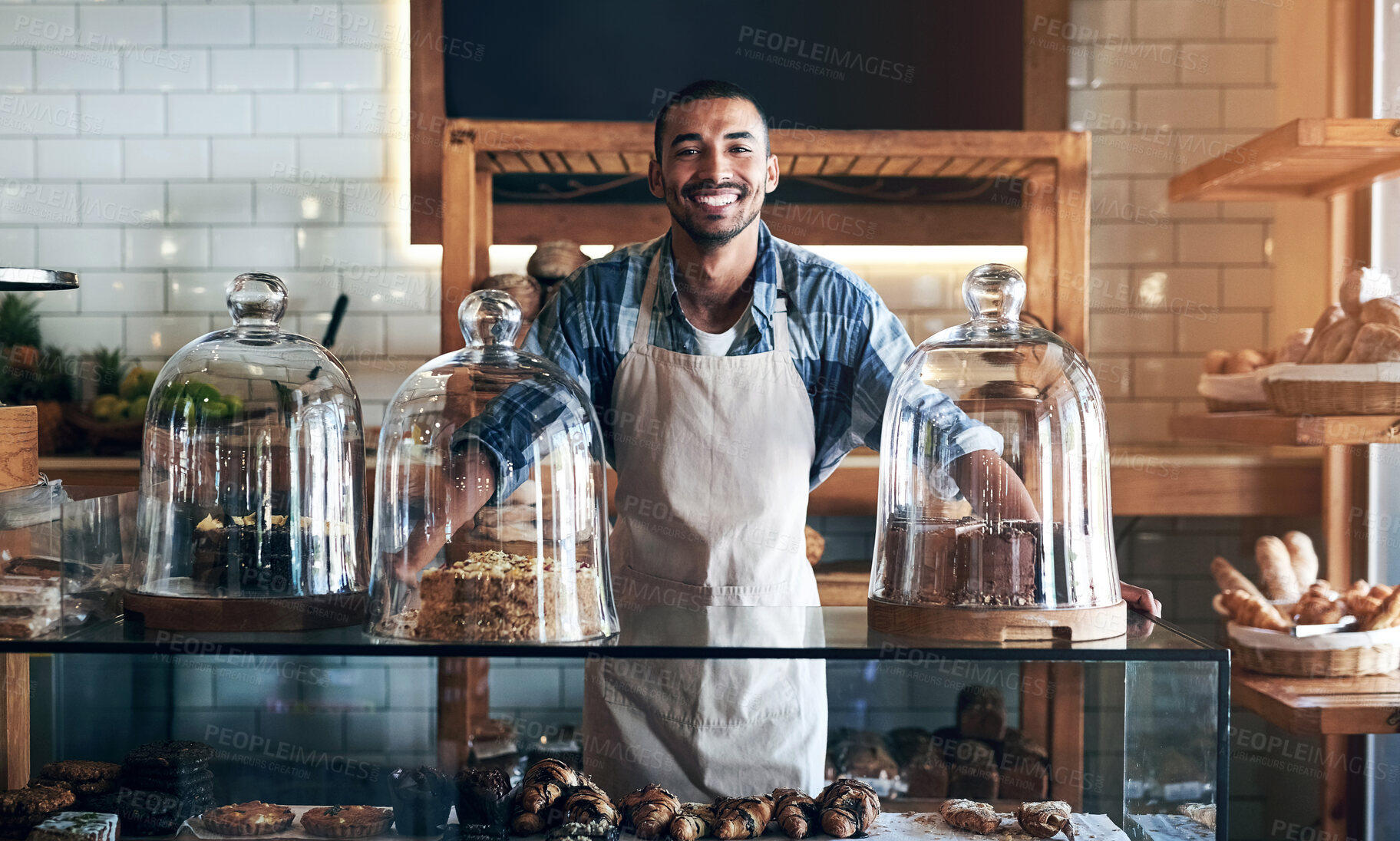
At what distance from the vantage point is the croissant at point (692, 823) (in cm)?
95

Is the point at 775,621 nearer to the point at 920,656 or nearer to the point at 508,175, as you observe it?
the point at 920,656

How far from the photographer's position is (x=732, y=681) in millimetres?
1018

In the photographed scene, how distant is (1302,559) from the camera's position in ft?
7.59

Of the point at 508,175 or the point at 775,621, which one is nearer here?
the point at 775,621

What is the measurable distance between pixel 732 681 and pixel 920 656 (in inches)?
8.0

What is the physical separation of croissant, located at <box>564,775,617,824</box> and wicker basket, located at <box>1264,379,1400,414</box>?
1.57m

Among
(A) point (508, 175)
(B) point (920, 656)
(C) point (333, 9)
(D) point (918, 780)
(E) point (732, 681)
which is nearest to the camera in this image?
(B) point (920, 656)

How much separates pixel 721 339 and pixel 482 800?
0.89 m

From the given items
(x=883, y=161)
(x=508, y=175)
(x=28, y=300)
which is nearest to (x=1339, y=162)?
(x=883, y=161)

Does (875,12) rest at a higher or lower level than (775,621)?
higher

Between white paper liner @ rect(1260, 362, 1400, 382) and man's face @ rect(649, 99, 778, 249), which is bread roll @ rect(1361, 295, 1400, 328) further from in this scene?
man's face @ rect(649, 99, 778, 249)

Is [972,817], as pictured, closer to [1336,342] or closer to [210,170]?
[1336,342]

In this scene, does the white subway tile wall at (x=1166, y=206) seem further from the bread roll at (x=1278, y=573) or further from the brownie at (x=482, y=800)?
the brownie at (x=482, y=800)

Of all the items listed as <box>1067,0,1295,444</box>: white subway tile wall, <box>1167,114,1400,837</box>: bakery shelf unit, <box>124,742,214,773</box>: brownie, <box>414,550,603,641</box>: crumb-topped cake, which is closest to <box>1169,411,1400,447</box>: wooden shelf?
<box>1167,114,1400,837</box>: bakery shelf unit
